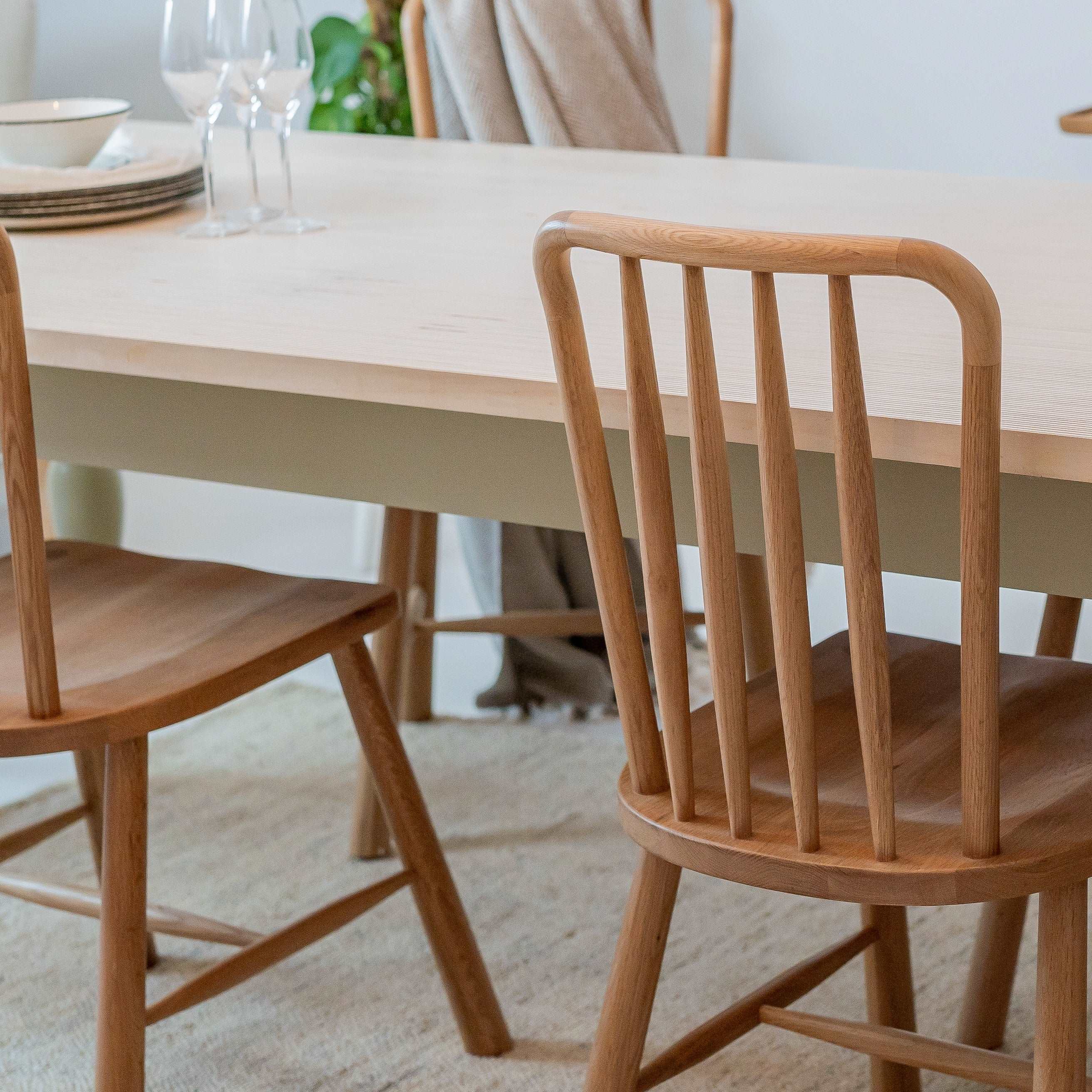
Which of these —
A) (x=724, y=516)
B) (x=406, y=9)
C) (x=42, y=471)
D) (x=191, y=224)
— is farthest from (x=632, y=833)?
(x=42, y=471)

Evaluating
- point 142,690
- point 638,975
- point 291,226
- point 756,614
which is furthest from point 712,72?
point 638,975

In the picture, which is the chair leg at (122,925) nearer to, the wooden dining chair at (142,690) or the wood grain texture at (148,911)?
the wooden dining chair at (142,690)

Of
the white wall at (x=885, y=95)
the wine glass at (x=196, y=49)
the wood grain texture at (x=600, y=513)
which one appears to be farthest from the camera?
the white wall at (x=885, y=95)

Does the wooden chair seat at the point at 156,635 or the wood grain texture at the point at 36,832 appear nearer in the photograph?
the wooden chair seat at the point at 156,635

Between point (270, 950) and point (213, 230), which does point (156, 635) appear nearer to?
point (270, 950)

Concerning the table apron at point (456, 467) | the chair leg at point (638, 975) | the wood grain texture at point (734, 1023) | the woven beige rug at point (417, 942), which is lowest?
the woven beige rug at point (417, 942)

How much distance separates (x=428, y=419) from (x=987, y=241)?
52 cm

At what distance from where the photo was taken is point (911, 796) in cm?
103

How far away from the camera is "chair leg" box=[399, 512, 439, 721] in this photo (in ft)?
7.35

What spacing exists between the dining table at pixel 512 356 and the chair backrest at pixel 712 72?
50 centimetres

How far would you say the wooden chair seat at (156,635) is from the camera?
1.20 m

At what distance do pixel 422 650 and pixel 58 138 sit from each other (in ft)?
3.32

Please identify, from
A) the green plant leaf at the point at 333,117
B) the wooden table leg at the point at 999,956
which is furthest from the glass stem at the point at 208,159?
the green plant leaf at the point at 333,117

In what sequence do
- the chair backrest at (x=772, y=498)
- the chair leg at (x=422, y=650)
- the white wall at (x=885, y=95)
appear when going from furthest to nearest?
1. the white wall at (x=885, y=95)
2. the chair leg at (x=422, y=650)
3. the chair backrest at (x=772, y=498)
